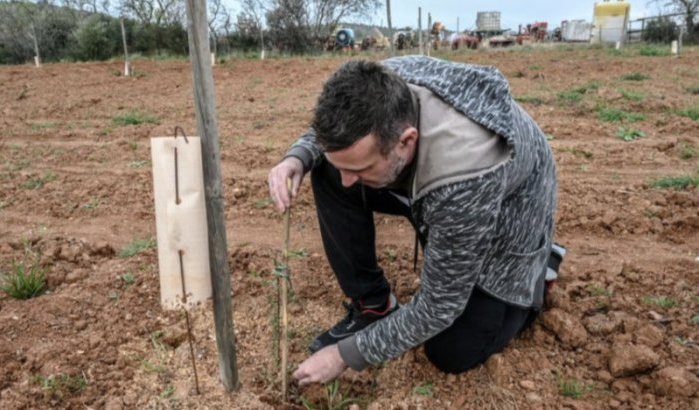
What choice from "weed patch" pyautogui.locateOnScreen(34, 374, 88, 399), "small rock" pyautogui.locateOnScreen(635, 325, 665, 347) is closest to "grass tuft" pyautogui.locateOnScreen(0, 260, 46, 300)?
"weed patch" pyautogui.locateOnScreen(34, 374, 88, 399)

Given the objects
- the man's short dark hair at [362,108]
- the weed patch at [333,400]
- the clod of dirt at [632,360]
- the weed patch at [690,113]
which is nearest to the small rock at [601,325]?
the clod of dirt at [632,360]

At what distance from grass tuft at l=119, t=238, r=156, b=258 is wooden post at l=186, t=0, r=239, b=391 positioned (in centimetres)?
135

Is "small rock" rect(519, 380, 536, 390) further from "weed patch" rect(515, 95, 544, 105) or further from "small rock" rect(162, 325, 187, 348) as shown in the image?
→ "weed patch" rect(515, 95, 544, 105)

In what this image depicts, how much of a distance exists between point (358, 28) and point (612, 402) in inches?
1171

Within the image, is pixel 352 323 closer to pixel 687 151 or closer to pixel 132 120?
pixel 687 151

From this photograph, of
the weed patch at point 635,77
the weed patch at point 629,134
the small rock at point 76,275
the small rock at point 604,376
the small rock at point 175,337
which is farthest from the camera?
the weed patch at point 635,77

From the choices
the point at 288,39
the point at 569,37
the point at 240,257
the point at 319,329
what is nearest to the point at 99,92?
the point at 240,257

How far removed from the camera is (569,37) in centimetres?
3031

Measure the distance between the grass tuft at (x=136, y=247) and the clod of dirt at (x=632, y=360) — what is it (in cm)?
238

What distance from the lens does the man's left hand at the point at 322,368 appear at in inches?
74.3

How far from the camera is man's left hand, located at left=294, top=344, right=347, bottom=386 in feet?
6.19

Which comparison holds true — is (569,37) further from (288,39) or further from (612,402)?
(612,402)

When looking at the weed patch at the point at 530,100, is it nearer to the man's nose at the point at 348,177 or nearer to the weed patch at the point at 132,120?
the weed patch at the point at 132,120

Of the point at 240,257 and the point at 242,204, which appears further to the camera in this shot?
the point at 242,204
